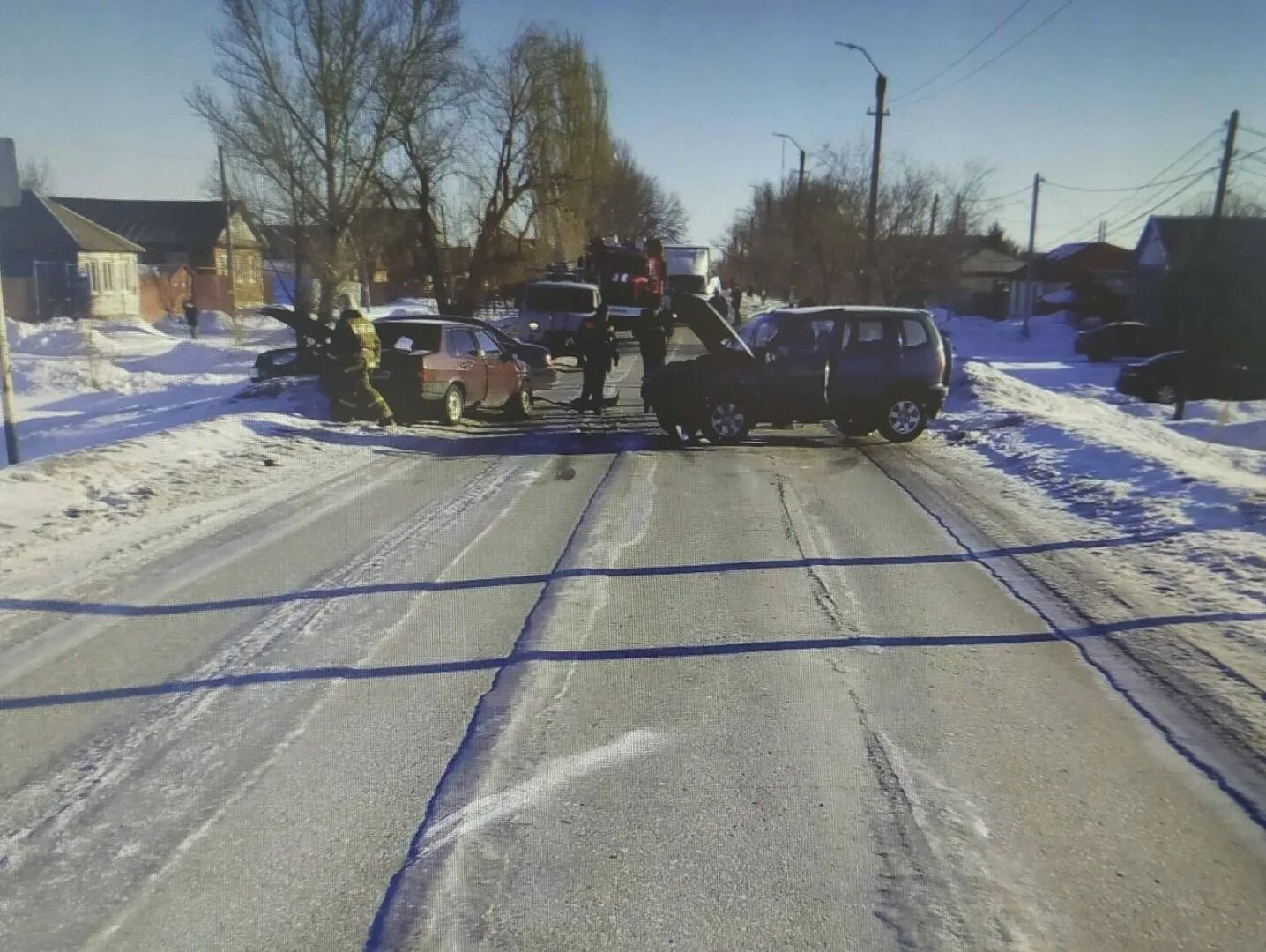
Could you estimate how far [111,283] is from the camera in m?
53.2

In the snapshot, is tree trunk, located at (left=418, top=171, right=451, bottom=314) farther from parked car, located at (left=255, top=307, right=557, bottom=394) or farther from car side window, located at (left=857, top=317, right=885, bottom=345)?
car side window, located at (left=857, top=317, right=885, bottom=345)

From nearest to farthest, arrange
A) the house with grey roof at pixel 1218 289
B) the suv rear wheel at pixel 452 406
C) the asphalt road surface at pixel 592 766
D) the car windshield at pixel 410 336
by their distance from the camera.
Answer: the asphalt road surface at pixel 592 766 < the car windshield at pixel 410 336 < the suv rear wheel at pixel 452 406 < the house with grey roof at pixel 1218 289

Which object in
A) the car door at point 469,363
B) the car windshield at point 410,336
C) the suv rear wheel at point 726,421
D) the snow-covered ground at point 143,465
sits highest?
the car windshield at point 410,336

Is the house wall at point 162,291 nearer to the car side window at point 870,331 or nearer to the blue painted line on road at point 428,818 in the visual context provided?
the car side window at point 870,331

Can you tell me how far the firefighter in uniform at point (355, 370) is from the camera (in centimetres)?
1479

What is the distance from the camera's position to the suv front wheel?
15.2m

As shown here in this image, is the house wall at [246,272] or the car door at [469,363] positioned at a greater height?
the house wall at [246,272]

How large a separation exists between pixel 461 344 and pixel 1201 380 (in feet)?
62.9

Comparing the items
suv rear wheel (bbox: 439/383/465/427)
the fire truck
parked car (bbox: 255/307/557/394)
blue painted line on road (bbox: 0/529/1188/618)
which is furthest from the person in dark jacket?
the fire truck

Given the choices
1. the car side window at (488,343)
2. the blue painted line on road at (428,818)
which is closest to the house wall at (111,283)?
the car side window at (488,343)

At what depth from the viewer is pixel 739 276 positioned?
121 m

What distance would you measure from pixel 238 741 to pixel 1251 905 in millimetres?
3948

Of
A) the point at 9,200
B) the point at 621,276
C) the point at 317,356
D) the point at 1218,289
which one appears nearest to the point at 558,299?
the point at 621,276

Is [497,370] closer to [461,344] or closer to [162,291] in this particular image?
[461,344]
